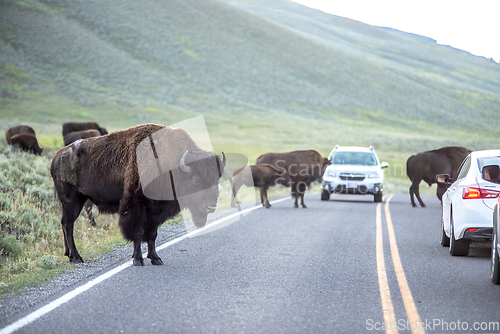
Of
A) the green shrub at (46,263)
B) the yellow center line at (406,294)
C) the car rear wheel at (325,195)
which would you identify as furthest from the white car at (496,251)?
the car rear wheel at (325,195)

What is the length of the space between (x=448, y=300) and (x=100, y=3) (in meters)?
100

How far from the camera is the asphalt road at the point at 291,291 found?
5355mm

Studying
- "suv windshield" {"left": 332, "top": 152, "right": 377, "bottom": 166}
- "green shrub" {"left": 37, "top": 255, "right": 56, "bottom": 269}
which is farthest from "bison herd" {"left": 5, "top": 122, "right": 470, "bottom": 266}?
"suv windshield" {"left": 332, "top": 152, "right": 377, "bottom": 166}

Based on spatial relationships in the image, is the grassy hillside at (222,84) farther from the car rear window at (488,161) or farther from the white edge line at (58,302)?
the white edge line at (58,302)

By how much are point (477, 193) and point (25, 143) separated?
18609mm

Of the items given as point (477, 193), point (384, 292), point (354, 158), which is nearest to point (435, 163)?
point (354, 158)

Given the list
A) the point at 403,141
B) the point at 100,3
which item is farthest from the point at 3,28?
the point at 403,141

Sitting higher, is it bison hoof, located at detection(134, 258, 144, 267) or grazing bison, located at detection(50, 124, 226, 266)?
grazing bison, located at detection(50, 124, 226, 266)

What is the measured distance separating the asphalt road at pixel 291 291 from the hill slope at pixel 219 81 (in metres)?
41.1

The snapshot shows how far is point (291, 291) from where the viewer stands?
6703 millimetres

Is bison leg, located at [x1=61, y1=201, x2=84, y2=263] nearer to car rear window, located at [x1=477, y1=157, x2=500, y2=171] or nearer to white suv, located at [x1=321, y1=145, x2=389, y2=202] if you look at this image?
car rear window, located at [x1=477, y1=157, x2=500, y2=171]

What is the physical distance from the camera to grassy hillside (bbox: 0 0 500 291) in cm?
6031

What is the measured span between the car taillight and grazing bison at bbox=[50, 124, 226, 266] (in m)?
3.47

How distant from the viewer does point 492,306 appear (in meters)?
5.98
